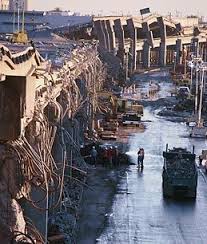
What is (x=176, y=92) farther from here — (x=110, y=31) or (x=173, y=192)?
(x=173, y=192)

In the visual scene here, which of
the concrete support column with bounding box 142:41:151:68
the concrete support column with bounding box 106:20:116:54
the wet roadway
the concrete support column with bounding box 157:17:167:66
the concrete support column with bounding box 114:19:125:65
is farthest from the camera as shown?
the concrete support column with bounding box 157:17:167:66

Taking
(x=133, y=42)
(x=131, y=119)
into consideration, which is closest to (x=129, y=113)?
(x=131, y=119)

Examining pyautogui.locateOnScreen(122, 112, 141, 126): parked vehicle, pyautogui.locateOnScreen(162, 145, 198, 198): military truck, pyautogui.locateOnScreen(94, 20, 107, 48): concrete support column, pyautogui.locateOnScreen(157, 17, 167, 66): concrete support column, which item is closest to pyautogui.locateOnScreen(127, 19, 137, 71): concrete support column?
pyautogui.locateOnScreen(157, 17, 167, 66): concrete support column

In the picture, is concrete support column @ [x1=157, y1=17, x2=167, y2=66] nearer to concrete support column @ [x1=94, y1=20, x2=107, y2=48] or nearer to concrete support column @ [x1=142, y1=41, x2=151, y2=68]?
concrete support column @ [x1=142, y1=41, x2=151, y2=68]

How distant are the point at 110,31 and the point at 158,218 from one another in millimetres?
46840

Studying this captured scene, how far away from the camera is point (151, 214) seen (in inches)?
714

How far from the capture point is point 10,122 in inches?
364

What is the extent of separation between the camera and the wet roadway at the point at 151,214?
1603 cm

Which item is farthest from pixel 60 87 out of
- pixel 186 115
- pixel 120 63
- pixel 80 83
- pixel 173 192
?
pixel 120 63

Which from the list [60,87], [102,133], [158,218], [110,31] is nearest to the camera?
[60,87]

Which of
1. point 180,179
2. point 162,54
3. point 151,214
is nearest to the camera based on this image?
point 151,214

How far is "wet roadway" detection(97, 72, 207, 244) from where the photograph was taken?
1603 cm

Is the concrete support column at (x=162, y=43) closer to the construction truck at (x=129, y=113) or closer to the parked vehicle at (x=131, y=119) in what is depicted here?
the construction truck at (x=129, y=113)

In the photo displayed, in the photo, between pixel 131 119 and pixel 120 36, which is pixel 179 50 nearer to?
pixel 120 36
